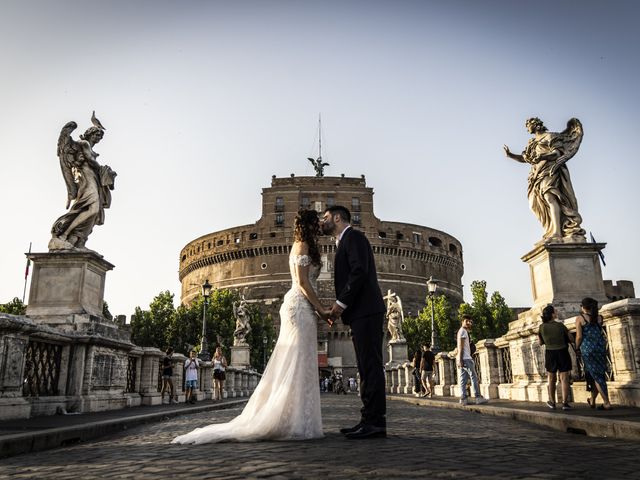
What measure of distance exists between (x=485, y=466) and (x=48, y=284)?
7475 millimetres

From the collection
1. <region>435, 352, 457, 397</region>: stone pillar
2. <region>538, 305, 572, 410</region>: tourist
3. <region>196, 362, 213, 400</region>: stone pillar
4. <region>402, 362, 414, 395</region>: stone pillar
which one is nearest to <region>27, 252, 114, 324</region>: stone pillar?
<region>538, 305, 572, 410</region>: tourist

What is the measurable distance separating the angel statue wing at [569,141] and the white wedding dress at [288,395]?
19.2 ft

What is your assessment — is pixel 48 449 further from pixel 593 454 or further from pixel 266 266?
pixel 266 266

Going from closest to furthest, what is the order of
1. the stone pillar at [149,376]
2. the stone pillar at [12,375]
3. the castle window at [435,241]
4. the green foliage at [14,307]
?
the stone pillar at [12,375]
the stone pillar at [149,376]
the green foliage at [14,307]
the castle window at [435,241]

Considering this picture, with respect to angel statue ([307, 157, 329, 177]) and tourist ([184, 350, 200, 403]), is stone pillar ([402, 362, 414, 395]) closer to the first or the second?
tourist ([184, 350, 200, 403])

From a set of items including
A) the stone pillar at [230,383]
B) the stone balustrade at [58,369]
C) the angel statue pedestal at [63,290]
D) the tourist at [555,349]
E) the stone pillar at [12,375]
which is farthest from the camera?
the stone pillar at [230,383]

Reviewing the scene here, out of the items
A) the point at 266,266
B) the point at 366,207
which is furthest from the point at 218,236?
the point at 366,207

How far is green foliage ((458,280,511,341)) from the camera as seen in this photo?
4981 cm

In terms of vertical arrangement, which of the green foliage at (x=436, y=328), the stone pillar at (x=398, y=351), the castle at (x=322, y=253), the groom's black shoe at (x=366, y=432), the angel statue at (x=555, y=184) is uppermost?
the castle at (x=322, y=253)

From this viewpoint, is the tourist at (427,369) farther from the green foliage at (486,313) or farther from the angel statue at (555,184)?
the green foliage at (486,313)

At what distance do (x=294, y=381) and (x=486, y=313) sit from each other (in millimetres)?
Result: 48084

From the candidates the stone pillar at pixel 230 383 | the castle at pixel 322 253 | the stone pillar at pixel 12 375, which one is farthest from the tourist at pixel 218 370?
the castle at pixel 322 253

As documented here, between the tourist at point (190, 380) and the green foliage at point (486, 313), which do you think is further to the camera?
the green foliage at point (486, 313)

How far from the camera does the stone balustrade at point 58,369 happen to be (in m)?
6.73
